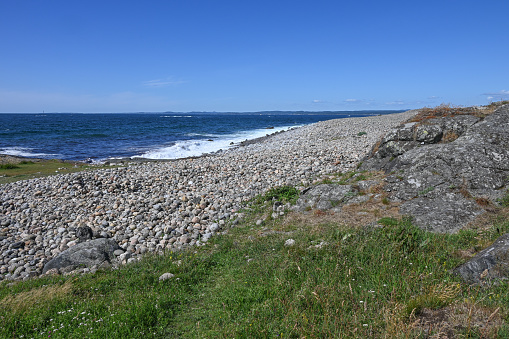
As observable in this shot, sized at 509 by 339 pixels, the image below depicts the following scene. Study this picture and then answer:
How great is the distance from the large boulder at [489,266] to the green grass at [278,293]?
211 mm

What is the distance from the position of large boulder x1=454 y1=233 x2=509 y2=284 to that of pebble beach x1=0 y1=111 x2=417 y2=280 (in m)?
5.98

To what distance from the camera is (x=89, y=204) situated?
12031 mm

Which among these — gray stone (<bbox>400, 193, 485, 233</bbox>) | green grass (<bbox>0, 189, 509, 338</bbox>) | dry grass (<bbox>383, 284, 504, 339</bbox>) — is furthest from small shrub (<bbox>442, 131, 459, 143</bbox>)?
dry grass (<bbox>383, 284, 504, 339</bbox>)

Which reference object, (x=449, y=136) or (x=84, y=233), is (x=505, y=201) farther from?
(x=84, y=233)

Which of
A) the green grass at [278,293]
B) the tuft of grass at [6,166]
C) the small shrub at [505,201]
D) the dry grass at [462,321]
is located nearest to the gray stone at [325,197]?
the green grass at [278,293]

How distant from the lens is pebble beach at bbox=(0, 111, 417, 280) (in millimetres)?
8656

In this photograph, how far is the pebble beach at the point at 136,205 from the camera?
8.66 m

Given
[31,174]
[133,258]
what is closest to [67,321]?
[133,258]

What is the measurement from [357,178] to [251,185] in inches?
174

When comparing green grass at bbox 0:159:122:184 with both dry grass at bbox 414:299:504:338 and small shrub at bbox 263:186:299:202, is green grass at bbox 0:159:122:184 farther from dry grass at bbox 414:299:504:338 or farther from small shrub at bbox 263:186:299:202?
dry grass at bbox 414:299:504:338

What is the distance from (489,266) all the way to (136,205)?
422 inches

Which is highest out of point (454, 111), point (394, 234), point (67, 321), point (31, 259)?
point (454, 111)

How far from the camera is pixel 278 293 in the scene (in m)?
4.75

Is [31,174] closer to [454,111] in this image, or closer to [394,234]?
[394,234]
